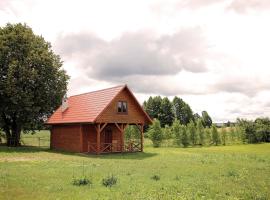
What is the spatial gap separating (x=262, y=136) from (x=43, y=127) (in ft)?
150

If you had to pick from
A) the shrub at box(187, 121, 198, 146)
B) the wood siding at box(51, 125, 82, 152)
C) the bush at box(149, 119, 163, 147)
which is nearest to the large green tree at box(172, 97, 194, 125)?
the shrub at box(187, 121, 198, 146)

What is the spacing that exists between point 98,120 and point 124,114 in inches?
167

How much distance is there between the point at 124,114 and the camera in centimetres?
3631

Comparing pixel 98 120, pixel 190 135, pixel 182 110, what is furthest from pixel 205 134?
pixel 182 110

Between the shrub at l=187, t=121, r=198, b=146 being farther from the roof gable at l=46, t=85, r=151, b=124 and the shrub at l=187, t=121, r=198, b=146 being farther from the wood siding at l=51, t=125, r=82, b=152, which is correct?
→ the wood siding at l=51, t=125, r=82, b=152

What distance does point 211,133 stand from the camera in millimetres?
64750

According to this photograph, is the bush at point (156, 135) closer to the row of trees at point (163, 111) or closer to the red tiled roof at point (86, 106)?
the red tiled roof at point (86, 106)

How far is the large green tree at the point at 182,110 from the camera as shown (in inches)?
4707

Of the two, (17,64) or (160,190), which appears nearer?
(160,190)

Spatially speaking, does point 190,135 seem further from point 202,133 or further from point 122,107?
point 122,107

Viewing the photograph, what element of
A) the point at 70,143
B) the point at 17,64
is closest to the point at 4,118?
the point at 17,64

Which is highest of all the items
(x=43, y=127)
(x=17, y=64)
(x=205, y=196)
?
(x=17, y=64)

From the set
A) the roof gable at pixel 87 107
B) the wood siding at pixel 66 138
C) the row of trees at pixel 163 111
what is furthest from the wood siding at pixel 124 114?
the row of trees at pixel 163 111

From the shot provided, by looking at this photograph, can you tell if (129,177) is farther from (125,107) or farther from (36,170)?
(125,107)
